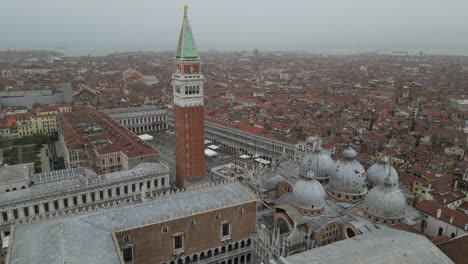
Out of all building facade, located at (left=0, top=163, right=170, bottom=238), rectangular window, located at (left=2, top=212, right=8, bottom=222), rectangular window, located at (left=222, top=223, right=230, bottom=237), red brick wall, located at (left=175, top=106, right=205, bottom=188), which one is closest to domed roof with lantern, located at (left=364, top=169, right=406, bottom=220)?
rectangular window, located at (left=222, top=223, right=230, bottom=237)

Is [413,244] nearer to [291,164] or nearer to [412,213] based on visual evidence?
[412,213]

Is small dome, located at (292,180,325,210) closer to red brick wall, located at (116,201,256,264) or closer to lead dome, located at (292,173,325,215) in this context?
lead dome, located at (292,173,325,215)

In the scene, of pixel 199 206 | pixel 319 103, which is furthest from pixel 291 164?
pixel 319 103

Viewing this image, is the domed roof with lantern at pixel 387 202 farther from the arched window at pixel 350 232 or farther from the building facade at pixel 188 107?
the building facade at pixel 188 107

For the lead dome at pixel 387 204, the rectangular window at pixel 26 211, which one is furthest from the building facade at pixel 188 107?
the lead dome at pixel 387 204

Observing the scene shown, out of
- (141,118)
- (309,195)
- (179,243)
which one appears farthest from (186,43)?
(141,118)

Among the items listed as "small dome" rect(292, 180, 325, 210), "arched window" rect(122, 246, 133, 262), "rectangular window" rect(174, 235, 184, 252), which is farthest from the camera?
"small dome" rect(292, 180, 325, 210)
